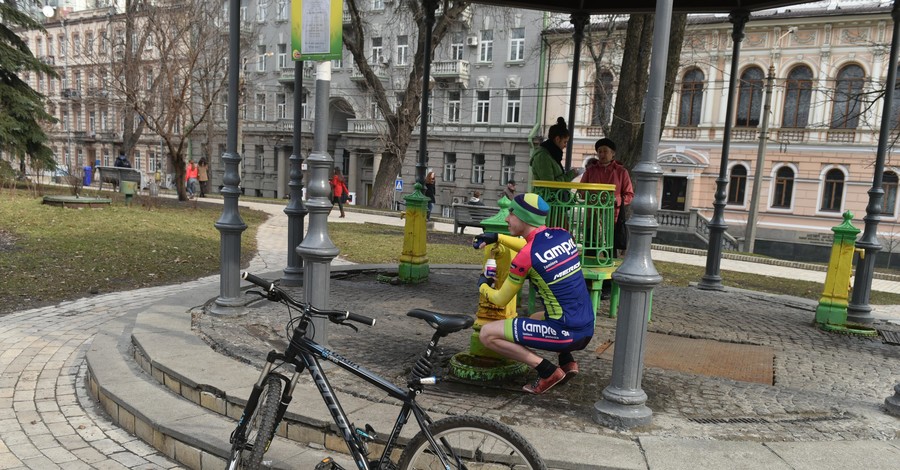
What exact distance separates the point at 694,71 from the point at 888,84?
88.6 ft

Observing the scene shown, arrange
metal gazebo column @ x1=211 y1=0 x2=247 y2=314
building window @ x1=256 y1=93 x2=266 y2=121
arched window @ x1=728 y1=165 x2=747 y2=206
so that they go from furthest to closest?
building window @ x1=256 y1=93 x2=266 y2=121, arched window @ x1=728 y1=165 x2=747 y2=206, metal gazebo column @ x1=211 y1=0 x2=247 y2=314

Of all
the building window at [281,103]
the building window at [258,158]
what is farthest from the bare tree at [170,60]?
the building window at [258,158]

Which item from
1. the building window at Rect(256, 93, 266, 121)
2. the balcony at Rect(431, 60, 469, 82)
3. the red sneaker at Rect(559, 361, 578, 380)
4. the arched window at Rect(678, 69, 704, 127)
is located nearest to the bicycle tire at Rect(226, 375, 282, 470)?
the red sneaker at Rect(559, 361, 578, 380)

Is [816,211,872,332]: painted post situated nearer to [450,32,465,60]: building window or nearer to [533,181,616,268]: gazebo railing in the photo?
[533,181,616,268]: gazebo railing

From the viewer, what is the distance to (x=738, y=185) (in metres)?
32.0

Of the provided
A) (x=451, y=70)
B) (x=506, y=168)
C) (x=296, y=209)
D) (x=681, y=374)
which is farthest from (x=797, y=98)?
(x=681, y=374)

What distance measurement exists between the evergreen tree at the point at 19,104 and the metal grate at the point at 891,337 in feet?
64.1

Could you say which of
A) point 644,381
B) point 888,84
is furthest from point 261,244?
point 888,84

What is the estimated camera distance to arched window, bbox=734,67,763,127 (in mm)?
31203

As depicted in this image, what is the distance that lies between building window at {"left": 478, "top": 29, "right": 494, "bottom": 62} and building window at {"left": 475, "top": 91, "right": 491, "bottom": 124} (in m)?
2.18

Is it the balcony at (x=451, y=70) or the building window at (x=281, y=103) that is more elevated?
the balcony at (x=451, y=70)

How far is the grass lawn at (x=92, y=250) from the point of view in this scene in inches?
334

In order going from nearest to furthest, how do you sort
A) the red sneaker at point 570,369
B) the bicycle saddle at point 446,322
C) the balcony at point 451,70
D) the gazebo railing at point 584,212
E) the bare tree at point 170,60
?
the bicycle saddle at point 446,322, the red sneaker at point 570,369, the gazebo railing at point 584,212, the bare tree at point 170,60, the balcony at point 451,70

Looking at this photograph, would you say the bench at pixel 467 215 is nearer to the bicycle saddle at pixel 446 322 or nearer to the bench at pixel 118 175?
the bench at pixel 118 175
